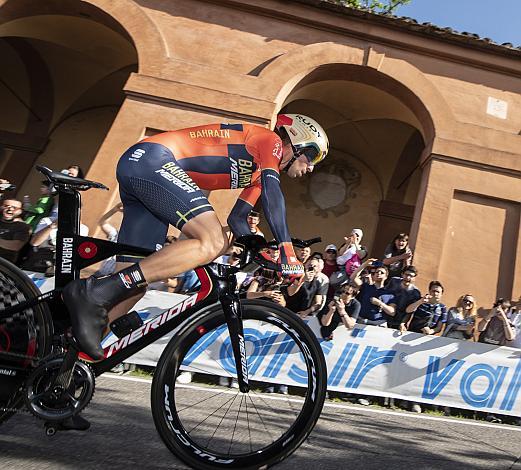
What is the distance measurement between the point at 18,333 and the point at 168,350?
755 millimetres

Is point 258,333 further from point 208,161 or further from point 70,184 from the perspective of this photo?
point 70,184

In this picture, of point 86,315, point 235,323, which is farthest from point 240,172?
point 86,315

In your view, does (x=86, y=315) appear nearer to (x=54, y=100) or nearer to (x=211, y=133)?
(x=211, y=133)

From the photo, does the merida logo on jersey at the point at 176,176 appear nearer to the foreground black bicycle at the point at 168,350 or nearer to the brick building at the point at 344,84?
the foreground black bicycle at the point at 168,350

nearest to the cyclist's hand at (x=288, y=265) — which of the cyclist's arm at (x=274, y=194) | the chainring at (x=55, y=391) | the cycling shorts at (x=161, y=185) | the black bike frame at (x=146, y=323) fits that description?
the cyclist's arm at (x=274, y=194)

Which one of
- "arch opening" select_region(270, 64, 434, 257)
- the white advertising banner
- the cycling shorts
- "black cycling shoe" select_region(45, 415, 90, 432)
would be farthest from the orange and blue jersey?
"arch opening" select_region(270, 64, 434, 257)

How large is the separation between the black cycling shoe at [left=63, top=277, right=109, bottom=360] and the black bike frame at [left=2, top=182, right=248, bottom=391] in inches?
4.4

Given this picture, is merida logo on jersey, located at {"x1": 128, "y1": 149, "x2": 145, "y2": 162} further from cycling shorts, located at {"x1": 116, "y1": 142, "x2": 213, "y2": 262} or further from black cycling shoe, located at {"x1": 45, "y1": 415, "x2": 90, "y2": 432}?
black cycling shoe, located at {"x1": 45, "y1": 415, "x2": 90, "y2": 432}

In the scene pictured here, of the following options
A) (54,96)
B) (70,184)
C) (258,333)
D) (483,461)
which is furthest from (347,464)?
(54,96)

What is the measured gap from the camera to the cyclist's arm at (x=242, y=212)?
2.80m

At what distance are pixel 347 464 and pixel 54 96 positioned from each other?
1576 centimetres

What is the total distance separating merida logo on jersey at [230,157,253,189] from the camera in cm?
267

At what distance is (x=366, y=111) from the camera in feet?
44.7

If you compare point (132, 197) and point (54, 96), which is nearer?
point (132, 197)
